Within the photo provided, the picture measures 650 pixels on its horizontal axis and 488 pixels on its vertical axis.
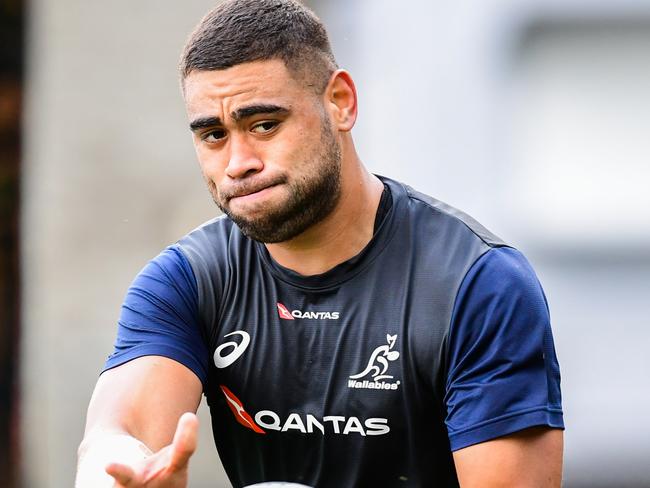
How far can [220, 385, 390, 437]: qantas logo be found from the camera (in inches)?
209

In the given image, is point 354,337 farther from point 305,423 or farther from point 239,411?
point 239,411

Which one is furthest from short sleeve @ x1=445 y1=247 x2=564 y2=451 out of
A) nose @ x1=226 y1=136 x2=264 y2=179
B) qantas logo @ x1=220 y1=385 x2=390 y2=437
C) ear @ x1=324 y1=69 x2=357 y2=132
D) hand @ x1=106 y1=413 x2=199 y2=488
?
hand @ x1=106 y1=413 x2=199 y2=488

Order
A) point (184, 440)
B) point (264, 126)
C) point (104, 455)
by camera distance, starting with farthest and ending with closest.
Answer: point (264, 126) < point (104, 455) < point (184, 440)

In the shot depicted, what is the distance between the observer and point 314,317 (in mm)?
5375

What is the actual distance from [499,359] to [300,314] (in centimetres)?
74

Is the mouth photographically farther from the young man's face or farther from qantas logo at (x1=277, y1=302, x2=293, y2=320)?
qantas logo at (x1=277, y1=302, x2=293, y2=320)

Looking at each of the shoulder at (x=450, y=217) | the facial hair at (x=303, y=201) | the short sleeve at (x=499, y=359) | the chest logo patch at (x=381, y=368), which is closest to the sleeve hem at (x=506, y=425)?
the short sleeve at (x=499, y=359)

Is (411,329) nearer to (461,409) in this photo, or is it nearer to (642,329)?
(461,409)

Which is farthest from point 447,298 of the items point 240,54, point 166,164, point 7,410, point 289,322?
point 7,410

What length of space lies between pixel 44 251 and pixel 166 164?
111 cm

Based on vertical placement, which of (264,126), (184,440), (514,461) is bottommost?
(514,461)

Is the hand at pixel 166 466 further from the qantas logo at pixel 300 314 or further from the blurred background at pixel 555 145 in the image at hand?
the blurred background at pixel 555 145

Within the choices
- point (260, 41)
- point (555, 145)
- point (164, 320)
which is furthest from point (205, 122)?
point (555, 145)

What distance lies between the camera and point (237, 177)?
5113 millimetres
